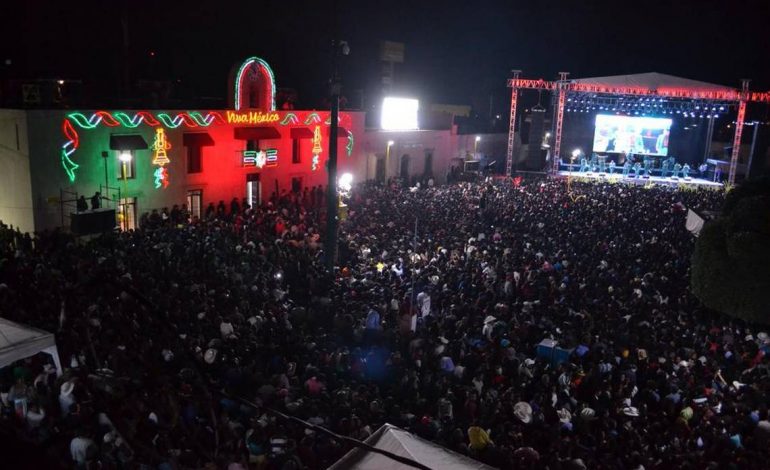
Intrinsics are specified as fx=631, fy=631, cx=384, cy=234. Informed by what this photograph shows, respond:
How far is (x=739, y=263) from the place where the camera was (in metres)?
13.4

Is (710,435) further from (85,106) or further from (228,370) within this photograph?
(85,106)

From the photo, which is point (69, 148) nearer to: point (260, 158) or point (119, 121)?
point (119, 121)

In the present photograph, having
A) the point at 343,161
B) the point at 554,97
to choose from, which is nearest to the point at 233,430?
the point at 343,161

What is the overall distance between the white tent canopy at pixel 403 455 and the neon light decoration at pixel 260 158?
61.7ft

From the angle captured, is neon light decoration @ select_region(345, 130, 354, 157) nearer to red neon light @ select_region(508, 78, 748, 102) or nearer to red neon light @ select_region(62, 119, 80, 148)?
red neon light @ select_region(508, 78, 748, 102)

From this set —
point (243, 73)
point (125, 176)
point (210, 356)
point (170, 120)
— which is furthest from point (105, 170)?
point (210, 356)

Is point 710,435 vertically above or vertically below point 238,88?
below

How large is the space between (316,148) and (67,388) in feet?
66.0

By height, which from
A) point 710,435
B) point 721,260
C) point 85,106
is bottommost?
point 710,435

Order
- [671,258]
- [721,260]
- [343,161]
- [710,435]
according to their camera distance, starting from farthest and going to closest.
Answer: [343,161]
[671,258]
[721,260]
[710,435]

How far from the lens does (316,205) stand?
23.7m

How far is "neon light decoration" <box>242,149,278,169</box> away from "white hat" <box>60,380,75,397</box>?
16488 millimetres

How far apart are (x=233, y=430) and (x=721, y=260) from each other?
11456 millimetres

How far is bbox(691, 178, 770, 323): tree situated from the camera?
13008 mm
